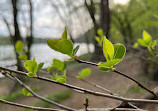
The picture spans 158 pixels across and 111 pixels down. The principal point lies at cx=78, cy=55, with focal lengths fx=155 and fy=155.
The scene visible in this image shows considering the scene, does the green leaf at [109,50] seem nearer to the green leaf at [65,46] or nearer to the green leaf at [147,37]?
the green leaf at [65,46]

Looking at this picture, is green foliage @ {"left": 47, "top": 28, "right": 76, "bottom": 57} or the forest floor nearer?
green foliage @ {"left": 47, "top": 28, "right": 76, "bottom": 57}

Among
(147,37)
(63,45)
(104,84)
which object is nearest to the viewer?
(63,45)

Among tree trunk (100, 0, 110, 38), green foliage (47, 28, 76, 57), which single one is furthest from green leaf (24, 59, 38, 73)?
tree trunk (100, 0, 110, 38)

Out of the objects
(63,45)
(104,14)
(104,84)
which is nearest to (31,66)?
(63,45)

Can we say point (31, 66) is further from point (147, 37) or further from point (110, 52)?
point (147, 37)

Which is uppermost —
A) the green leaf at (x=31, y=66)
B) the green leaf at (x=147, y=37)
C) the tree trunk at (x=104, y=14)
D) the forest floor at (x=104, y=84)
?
the tree trunk at (x=104, y=14)

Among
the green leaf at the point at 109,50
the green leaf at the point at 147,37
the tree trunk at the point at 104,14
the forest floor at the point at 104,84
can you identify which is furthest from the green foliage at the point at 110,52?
the tree trunk at the point at 104,14

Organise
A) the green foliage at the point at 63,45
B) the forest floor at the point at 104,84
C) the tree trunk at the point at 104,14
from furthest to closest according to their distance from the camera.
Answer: the tree trunk at the point at 104,14 → the forest floor at the point at 104,84 → the green foliage at the point at 63,45

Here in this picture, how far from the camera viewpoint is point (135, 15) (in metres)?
Answer: 5.71

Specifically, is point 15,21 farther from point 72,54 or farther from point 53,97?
point 72,54

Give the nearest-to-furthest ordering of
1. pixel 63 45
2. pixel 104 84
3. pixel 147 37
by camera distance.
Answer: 1. pixel 63 45
2. pixel 147 37
3. pixel 104 84

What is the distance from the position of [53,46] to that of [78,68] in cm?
60

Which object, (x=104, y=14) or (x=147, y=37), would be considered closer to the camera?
(x=147, y=37)

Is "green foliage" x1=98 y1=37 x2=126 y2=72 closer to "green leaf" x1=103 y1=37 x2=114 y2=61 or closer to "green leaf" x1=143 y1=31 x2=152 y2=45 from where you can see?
"green leaf" x1=103 y1=37 x2=114 y2=61
